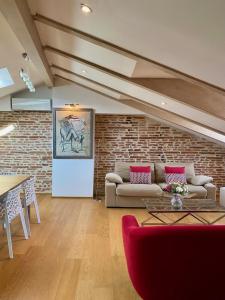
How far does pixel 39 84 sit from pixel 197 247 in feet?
18.6

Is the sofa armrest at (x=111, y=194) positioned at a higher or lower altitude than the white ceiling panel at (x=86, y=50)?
lower

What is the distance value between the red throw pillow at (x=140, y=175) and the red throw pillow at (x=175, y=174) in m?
0.43

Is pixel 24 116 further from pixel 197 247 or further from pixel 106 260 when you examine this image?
pixel 197 247

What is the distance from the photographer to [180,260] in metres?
2.23

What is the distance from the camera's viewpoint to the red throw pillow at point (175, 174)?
654 centimetres

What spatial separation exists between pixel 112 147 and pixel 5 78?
2.97m

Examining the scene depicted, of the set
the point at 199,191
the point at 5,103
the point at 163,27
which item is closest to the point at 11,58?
the point at 5,103

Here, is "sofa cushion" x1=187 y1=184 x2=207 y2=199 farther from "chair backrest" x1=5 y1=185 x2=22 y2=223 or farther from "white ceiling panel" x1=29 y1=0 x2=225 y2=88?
"chair backrest" x1=5 y1=185 x2=22 y2=223

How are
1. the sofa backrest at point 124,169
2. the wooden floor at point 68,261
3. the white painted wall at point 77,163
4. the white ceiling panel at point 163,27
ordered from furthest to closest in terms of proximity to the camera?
the white painted wall at point 77,163
the sofa backrest at point 124,169
the wooden floor at point 68,261
the white ceiling panel at point 163,27

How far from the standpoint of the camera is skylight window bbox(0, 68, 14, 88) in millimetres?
5168

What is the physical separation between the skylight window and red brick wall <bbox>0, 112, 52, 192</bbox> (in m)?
1.40

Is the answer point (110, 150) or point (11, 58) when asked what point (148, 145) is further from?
point (11, 58)

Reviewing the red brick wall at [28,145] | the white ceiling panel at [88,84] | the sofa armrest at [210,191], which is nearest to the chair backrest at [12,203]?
the white ceiling panel at [88,84]

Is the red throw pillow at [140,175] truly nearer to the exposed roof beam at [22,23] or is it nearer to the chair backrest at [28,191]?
the chair backrest at [28,191]
